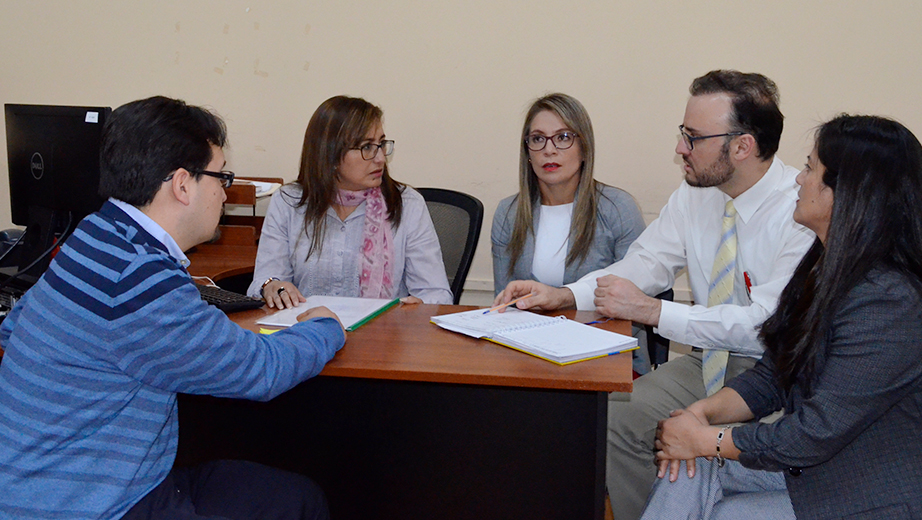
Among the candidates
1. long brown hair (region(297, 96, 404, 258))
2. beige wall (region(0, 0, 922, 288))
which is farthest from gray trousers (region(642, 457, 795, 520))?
beige wall (region(0, 0, 922, 288))

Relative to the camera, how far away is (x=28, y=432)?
1.12 m

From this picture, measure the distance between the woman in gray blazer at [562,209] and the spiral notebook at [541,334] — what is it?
23.6 inches

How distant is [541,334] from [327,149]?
105 centimetres

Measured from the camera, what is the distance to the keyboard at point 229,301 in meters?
1.82

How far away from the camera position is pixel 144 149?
127cm

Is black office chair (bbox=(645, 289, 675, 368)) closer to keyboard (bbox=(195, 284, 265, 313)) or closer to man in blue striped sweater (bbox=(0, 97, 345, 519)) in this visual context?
keyboard (bbox=(195, 284, 265, 313))

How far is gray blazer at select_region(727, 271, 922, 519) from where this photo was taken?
3.90ft

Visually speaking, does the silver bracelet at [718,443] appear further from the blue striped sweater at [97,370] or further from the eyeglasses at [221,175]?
the eyeglasses at [221,175]

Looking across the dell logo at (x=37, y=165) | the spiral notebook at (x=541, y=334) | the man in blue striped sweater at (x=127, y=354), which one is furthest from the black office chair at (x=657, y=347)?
the dell logo at (x=37, y=165)

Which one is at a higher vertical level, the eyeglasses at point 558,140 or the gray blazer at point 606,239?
the eyeglasses at point 558,140

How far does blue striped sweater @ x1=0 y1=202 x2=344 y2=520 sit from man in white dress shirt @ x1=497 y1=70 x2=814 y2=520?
0.92 meters

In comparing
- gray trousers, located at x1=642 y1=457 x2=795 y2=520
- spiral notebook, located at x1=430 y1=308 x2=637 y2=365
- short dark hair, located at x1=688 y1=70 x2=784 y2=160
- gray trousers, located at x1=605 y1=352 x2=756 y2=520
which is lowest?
gray trousers, located at x1=605 y1=352 x2=756 y2=520

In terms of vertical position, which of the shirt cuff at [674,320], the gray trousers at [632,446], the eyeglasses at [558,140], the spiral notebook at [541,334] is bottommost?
the gray trousers at [632,446]

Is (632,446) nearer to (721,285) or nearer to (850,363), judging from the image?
(721,285)
